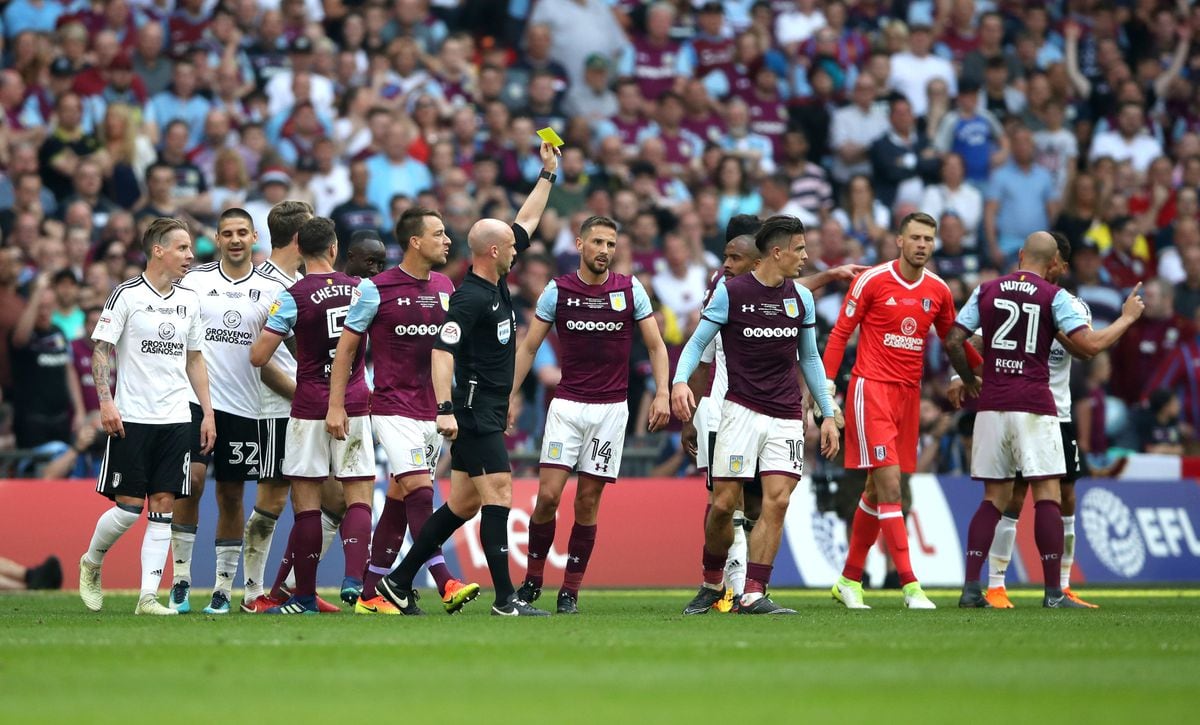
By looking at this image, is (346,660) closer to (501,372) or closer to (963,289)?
(501,372)

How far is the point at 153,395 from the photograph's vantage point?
41.0 ft

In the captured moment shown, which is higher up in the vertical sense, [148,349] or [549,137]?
[549,137]

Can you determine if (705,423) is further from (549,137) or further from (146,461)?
(146,461)

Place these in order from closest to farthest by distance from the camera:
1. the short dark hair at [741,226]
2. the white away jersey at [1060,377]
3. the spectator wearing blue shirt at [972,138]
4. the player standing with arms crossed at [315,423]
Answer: the player standing with arms crossed at [315,423] < the short dark hair at [741,226] < the white away jersey at [1060,377] < the spectator wearing blue shirt at [972,138]

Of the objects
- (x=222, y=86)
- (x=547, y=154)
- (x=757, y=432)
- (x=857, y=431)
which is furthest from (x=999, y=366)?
(x=222, y=86)

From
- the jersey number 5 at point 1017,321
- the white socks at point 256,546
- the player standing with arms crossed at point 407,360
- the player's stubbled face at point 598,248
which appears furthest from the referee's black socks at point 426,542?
the jersey number 5 at point 1017,321

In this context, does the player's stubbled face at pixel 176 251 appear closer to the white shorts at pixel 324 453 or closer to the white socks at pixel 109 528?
the white shorts at pixel 324 453

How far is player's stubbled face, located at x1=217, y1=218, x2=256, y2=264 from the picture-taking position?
1312 cm

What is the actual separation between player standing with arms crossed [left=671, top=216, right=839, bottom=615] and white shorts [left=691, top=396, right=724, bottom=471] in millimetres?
409

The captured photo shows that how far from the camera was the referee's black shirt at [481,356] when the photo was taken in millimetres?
12102

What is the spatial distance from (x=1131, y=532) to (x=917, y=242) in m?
7.14

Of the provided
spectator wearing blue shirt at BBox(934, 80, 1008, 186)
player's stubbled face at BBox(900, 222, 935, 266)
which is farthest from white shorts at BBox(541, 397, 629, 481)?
spectator wearing blue shirt at BBox(934, 80, 1008, 186)

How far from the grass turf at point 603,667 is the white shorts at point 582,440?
3.54 ft

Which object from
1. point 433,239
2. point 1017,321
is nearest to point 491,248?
point 433,239
